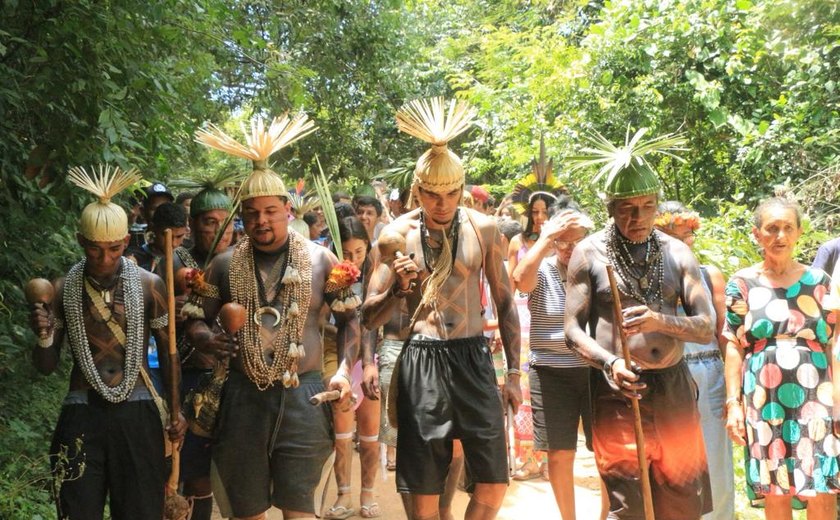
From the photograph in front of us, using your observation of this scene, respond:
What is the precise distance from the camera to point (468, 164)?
18.5m

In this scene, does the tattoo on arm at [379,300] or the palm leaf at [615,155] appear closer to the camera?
the palm leaf at [615,155]

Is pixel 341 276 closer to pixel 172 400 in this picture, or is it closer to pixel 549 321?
pixel 172 400

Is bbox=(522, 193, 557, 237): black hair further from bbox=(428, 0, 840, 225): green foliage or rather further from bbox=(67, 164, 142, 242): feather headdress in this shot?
bbox=(428, 0, 840, 225): green foliage

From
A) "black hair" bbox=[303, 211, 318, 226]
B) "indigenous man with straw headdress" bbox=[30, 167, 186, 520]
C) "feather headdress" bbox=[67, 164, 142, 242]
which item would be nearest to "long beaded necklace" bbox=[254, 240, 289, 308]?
"indigenous man with straw headdress" bbox=[30, 167, 186, 520]

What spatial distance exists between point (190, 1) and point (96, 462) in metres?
4.54

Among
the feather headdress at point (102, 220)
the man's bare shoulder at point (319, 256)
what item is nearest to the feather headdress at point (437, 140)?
the man's bare shoulder at point (319, 256)

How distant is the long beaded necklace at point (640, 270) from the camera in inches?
184

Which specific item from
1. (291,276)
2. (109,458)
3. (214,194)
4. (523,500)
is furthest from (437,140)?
(523,500)

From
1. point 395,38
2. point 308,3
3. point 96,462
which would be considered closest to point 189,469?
point 96,462

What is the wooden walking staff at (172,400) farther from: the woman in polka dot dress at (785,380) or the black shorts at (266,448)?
the woman in polka dot dress at (785,380)

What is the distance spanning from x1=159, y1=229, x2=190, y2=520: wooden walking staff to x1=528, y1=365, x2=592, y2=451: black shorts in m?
2.41

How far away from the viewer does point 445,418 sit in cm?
471

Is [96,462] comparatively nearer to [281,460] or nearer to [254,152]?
[281,460]

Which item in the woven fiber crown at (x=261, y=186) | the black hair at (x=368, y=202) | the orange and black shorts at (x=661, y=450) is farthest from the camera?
the black hair at (x=368, y=202)
